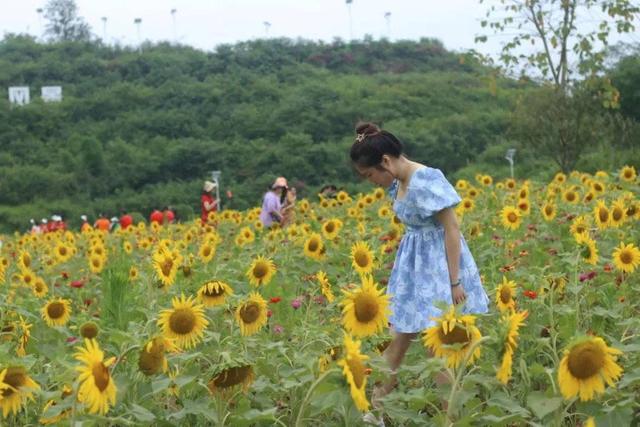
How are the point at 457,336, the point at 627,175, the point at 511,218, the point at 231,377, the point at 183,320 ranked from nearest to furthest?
the point at 457,336 → the point at 231,377 → the point at 183,320 → the point at 511,218 → the point at 627,175

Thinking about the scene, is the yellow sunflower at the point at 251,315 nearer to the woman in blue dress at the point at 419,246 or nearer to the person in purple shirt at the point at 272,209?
the woman in blue dress at the point at 419,246

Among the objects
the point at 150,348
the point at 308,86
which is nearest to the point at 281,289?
the point at 150,348

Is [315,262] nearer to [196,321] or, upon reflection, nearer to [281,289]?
[281,289]

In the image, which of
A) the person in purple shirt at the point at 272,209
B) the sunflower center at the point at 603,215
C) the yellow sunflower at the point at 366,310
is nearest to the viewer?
the yellow sunflower at the point at 366,310

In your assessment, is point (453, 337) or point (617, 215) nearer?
point (453, 337)

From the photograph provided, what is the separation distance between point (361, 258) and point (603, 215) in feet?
5.12

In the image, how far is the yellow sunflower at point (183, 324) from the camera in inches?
113

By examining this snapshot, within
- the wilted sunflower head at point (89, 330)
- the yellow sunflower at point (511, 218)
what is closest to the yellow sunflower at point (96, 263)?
the yellow sunflower at point (511, 218)

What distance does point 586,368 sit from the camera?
2.13 metres

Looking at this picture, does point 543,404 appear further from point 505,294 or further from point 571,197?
point 571,197

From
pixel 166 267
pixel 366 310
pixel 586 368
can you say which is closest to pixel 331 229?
pixel 166 267

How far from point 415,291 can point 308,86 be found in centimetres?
4228

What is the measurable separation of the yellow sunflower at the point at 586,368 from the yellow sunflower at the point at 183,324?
1102 mm

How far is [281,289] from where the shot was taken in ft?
15.8
